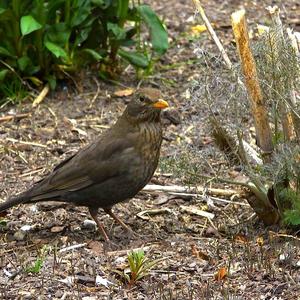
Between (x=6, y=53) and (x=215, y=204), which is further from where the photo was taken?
(x=6, y=53)

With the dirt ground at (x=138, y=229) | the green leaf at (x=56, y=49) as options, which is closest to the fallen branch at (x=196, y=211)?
the dirt ground at (x=138, y=229)

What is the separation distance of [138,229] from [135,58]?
2275mm

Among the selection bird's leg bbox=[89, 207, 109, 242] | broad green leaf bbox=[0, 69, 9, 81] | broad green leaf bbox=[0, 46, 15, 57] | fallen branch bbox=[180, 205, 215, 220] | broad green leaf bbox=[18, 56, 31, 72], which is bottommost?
fallen branch bbox=[180, 205, 215, 220]

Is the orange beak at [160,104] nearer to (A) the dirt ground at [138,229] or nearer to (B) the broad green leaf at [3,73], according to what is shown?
(A) the dirt ground at [138,229]

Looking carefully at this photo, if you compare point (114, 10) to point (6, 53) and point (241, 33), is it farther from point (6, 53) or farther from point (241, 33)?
point (241, 33)

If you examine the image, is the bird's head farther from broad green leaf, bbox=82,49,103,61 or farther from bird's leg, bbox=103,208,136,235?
broad green leaf, bbox=82,49,103,61

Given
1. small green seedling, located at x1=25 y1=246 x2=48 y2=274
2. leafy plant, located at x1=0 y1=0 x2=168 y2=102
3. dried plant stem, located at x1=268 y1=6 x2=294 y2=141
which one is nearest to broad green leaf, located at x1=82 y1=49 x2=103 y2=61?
leafy plant, located at x1=0 y1=0 x2=168 y2=102

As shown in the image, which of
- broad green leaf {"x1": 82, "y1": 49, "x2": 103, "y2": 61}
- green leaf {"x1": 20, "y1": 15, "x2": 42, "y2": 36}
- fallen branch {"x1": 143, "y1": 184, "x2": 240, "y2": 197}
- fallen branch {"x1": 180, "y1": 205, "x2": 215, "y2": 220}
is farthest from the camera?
broad green leaf {"x1": 82, "y1": 49, "x2": 103, "y2": 61}

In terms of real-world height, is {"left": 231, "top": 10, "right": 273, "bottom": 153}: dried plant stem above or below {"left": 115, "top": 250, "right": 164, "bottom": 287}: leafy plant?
above

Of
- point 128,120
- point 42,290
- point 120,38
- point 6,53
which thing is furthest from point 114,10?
point 42,290

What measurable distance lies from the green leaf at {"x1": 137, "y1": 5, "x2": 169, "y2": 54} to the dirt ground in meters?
0.43

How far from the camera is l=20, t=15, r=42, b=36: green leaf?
794 cm

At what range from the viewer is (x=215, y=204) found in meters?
7.05

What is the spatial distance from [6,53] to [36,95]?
50 cm
